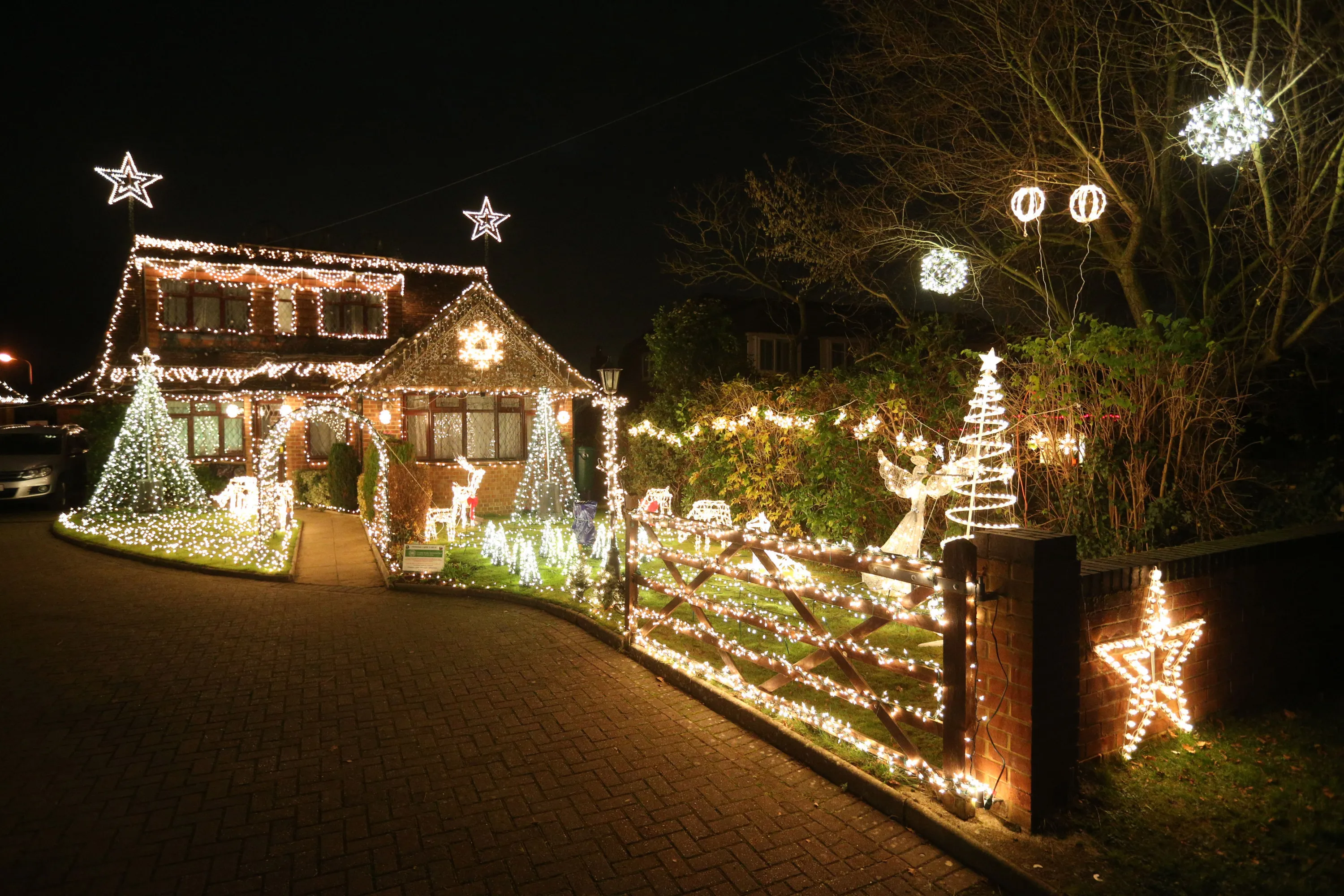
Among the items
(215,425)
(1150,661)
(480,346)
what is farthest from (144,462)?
(1150,661)

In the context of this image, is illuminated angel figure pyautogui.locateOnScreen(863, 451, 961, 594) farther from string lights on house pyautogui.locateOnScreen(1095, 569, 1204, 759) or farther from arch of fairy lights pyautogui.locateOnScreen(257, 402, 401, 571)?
arch of fairy lights pyautogui.locateOnScreen(257, 402, 401, 571)

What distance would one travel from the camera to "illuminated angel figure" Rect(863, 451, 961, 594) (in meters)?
6.90

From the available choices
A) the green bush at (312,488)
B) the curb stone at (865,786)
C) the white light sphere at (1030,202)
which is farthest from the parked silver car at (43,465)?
the white light sphere at (1030,202)

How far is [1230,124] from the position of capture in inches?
292

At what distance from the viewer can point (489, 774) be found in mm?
4352

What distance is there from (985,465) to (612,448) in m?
6.18

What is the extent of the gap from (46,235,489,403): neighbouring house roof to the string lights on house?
16293 mm

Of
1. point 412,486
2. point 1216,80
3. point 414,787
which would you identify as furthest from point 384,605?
point 1216,80

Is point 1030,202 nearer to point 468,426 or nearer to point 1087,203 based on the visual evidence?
point 1087,203

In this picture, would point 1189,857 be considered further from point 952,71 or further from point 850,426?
point 952,71

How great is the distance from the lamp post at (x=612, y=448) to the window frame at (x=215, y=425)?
988 centimetres

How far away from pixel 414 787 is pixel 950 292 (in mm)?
7896

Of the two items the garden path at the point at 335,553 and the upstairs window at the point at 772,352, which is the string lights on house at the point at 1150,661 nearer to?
the garden path at the point at 335,553

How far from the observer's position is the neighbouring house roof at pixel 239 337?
1819 centimetres
